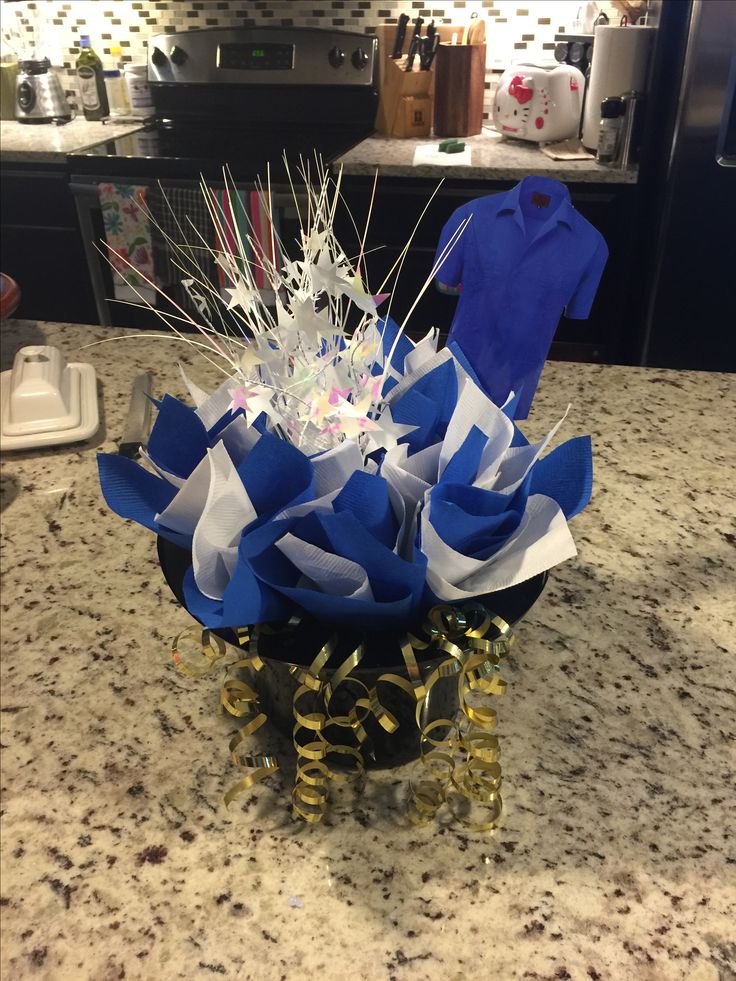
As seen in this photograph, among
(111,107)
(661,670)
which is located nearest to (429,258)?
(111,107)

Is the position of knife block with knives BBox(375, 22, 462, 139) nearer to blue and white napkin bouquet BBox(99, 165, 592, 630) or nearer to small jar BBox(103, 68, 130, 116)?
small jar BBox(103, 68, 130, 116)

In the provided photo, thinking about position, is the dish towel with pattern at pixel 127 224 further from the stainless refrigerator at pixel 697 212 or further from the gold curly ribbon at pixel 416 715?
the gold curly ribbon at pixel 416 715

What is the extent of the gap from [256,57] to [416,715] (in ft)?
9.51

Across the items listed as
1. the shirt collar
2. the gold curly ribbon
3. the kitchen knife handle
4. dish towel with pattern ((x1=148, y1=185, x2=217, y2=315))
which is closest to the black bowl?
the gold curly ribbon

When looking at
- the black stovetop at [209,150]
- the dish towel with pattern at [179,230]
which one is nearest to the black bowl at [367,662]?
the dish towel with pattern at [179,230]

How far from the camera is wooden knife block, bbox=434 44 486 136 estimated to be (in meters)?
2.61

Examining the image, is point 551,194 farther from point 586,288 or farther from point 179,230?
point 179,230

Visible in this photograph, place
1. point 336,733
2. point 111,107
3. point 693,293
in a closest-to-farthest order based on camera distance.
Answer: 1. point 336,733
2. point 693,293
3. point 111,107

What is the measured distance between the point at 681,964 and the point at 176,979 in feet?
1.02

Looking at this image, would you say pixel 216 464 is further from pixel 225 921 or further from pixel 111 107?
pixel 111 107

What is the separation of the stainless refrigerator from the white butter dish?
1862 millimetres

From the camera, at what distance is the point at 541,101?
246 cm

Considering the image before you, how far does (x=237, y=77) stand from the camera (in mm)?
2879

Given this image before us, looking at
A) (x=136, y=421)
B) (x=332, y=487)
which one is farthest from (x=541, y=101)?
(x=332, y=487)
